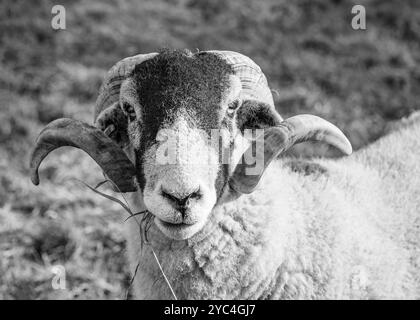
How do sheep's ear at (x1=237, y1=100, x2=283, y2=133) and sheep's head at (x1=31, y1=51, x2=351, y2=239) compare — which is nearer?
sheep's head at (x1=31, y1=51, x2=351, y2=239)

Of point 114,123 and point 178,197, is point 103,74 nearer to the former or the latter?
point 114,123

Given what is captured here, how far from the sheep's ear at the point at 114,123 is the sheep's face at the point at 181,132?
0.56ft

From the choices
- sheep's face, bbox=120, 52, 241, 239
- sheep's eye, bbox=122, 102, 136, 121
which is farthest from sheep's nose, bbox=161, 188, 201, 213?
sheep's eye, bbox=122, 102, 136, 121

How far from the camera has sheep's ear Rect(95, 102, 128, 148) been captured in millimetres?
3990

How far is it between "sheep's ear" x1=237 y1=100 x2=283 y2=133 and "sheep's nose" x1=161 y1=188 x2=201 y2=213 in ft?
2.61

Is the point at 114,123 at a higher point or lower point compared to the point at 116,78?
lower

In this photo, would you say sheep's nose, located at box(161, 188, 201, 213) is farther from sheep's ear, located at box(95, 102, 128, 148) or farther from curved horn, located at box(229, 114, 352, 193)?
sheep's ear, located at box(95, 102, 128, 148)

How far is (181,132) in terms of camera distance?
3.36m

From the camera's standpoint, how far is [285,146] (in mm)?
3646

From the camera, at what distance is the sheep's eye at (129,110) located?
377cm

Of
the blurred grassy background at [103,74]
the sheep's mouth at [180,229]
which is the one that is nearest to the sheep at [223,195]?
the sheep's mouth at [180,229]

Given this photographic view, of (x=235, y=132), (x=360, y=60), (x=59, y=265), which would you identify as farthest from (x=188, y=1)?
(x=235, y=132)

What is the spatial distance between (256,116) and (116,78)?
3.11ft

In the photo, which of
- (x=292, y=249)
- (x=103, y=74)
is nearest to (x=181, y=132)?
(x=292, y=249)
